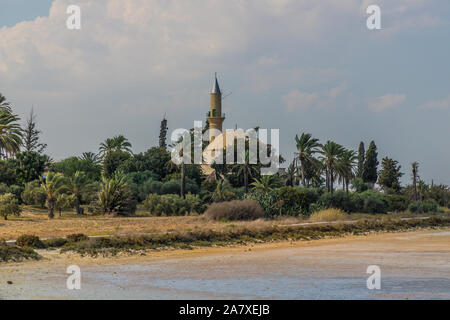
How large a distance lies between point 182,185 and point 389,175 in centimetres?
4870

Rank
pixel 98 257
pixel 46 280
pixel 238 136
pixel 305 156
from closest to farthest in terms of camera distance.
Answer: pixel 46 280
pixel 98 257
pixel 305 156
pixel 238 136

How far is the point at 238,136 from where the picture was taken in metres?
75.9

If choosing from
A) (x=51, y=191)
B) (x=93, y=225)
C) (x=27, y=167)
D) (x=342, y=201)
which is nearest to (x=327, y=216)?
(x=342, y=201)

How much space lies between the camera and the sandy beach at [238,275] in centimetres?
1466

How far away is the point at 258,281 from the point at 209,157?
61189 mm

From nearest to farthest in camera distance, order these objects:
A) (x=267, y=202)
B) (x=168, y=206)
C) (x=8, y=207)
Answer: (x=8, y=207) → (x=267, y=202) → (x=168, y=206)

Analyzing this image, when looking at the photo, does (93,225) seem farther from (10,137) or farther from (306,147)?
(306,147)

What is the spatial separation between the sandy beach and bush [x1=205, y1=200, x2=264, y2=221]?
15.4 m

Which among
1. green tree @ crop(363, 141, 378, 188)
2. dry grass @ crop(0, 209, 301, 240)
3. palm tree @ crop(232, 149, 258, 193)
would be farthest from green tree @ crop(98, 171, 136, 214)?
green tree @ crop(363, 141, 378, 188)

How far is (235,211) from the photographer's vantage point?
43.5 metres

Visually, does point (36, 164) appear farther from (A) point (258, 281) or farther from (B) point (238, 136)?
(A) point (258, 281)

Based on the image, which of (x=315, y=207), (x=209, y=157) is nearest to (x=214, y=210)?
(x=315, y=207)

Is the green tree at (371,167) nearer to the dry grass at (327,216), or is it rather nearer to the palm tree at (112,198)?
the dry grass at (327,216)
